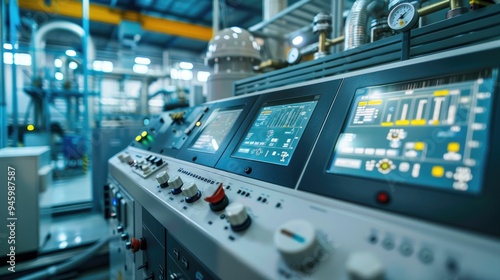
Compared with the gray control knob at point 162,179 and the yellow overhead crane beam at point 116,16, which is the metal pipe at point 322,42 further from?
the yellow overhead crane beam at point 116,16

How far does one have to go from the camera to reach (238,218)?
450 millimetres

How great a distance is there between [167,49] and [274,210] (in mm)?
8977

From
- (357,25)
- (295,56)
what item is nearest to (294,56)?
(295,56)

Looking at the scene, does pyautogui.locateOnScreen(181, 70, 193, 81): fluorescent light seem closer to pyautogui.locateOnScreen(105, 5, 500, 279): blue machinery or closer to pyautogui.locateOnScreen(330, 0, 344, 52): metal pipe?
pyautogui.locateOnScreen(330, 0, 344, 52): metal pipe

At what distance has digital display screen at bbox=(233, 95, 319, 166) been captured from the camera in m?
0.62

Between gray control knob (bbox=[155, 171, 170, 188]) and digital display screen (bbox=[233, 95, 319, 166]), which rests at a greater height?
digital display screen (bbox=[233, 95, 319, 166])

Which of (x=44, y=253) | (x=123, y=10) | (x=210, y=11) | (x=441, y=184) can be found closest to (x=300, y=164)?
(x=441, y=184)

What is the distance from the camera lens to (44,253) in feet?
5.64

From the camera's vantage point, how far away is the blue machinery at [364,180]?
32 centimetres

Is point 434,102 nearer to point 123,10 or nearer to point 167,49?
point 123,10

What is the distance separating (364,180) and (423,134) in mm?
119

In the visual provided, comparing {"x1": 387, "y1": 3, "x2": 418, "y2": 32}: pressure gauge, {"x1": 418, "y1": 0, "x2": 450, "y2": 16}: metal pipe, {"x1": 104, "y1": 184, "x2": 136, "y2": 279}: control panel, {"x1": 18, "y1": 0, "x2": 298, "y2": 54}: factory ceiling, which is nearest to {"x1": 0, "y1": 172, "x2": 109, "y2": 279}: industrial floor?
{"x1": 104, "y1": 184, "x2": 136, "y2": 279}: control panel

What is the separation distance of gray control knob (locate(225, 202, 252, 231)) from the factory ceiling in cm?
419

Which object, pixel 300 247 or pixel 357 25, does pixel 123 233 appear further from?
pixel 357 25
